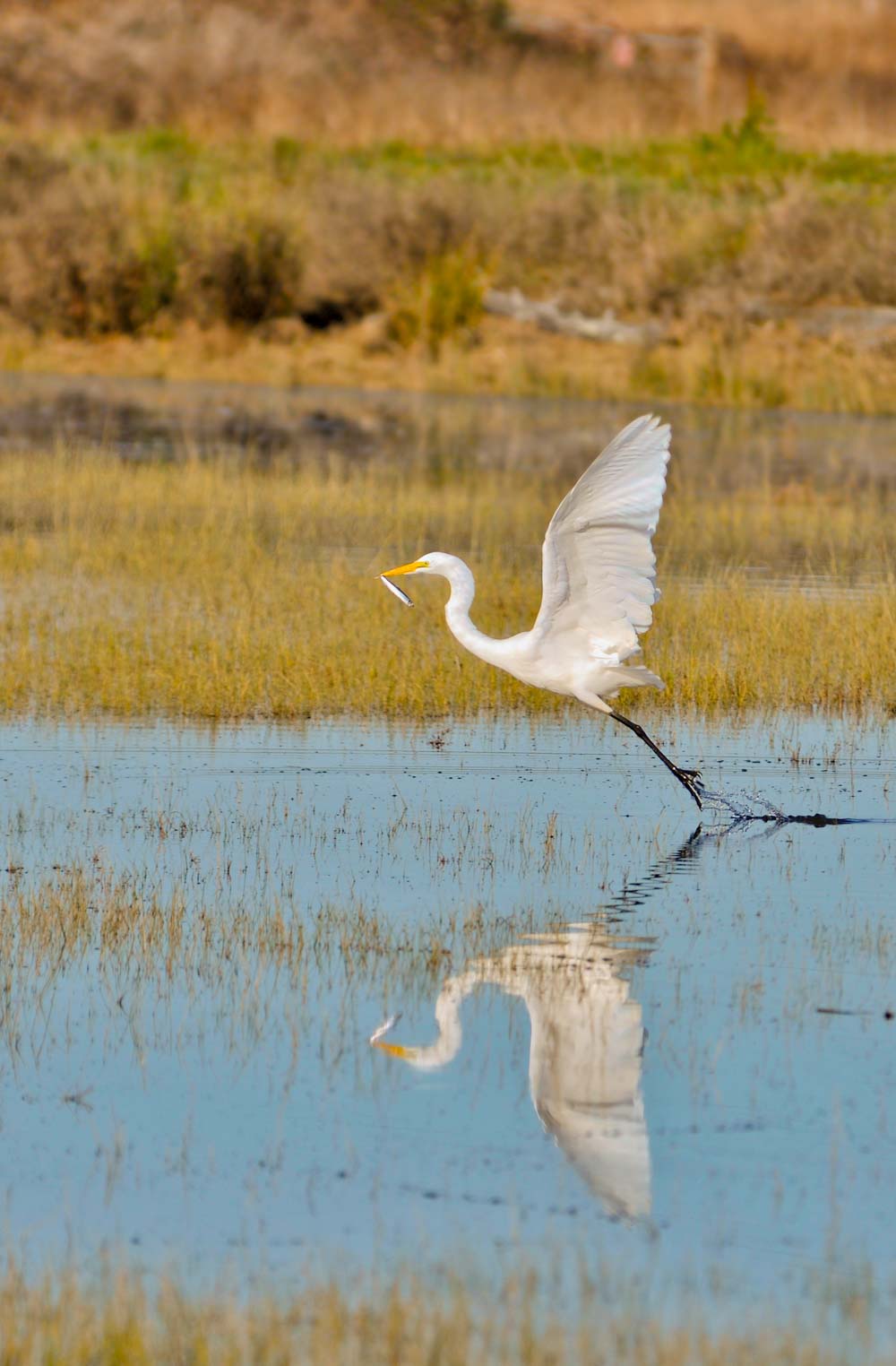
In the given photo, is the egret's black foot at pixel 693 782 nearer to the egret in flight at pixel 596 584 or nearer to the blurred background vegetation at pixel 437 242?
the egret in flight at pixel 596 584

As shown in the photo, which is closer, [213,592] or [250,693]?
[250,693]

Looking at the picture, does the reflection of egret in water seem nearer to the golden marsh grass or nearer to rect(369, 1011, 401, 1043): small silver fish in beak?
rect(369, 1011, 401, 1043): small silver fish in beak

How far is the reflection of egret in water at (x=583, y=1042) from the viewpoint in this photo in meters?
6.07

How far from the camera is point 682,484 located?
23141mm

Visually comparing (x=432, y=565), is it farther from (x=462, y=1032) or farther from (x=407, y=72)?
(x=407, y=72)

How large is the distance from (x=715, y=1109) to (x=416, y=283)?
93.8ft

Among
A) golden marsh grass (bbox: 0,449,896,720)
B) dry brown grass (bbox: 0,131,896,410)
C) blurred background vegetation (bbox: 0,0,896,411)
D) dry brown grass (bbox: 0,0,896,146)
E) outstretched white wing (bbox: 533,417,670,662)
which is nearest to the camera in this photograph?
outstretched white wing (bbox: 533,417,670,662)

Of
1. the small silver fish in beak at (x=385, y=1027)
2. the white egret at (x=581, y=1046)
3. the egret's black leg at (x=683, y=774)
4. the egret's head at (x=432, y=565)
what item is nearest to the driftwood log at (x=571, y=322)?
the egret's black leg at (x=683, y=774)

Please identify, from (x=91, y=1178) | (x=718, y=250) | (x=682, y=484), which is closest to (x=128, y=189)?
(x=718, y=250)

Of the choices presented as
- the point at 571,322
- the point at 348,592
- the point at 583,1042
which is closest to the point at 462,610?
the point at 583,1042

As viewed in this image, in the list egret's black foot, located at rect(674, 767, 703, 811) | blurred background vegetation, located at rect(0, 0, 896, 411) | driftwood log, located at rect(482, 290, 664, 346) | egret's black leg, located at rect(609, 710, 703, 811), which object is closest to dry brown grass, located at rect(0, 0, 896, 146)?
blurred background vegetation, located at rect(0, 0, 896, 411)

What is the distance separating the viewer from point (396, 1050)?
271 inches

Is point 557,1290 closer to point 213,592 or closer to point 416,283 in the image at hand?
point 213,592

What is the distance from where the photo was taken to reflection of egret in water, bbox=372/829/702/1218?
6074 millimetres
